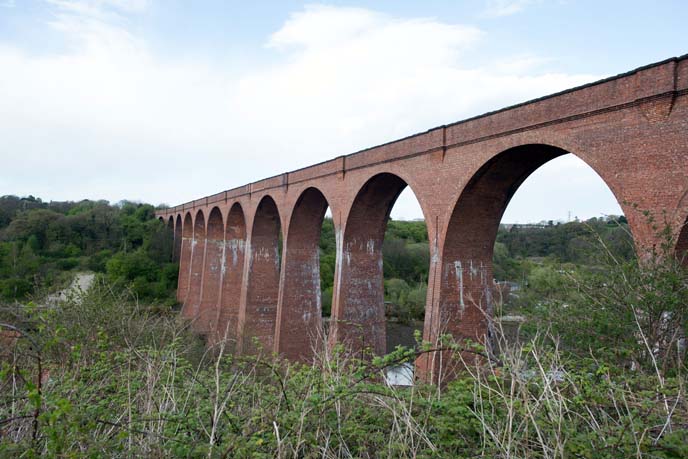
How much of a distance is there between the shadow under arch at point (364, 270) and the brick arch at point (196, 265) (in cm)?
1385

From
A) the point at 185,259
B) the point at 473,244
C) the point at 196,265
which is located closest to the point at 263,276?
the point at 196,265

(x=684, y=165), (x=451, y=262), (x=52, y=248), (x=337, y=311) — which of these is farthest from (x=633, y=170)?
(x=52, y=248)

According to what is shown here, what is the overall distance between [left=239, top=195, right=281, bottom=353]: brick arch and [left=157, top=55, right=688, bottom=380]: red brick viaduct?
0.05 metres

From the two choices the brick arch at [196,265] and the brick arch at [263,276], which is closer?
the brick arch at [263,276]

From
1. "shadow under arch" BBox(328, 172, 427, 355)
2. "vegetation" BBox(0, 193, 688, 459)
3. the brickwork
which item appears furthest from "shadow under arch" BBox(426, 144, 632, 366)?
the brickwork

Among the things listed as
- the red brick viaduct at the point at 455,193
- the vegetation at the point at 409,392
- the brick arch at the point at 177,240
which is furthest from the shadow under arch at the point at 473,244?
the brick arch at the point at 177,240

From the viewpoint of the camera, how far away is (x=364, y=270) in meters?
10.4

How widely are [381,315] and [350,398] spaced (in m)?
7.59

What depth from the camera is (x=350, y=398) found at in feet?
9.71

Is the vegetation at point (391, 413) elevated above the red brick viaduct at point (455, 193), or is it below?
below

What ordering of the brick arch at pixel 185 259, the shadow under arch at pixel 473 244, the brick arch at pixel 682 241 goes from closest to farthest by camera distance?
the brick arch at pixel 682 241
the shadow under arch at pixel 473 244
the brick arch at pixel 185 259

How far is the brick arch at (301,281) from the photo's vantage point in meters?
12.5

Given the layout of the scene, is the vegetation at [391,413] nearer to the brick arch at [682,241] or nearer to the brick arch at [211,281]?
the brick arch at [682,241]

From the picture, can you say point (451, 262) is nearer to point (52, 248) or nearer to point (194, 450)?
point (194, 450)
